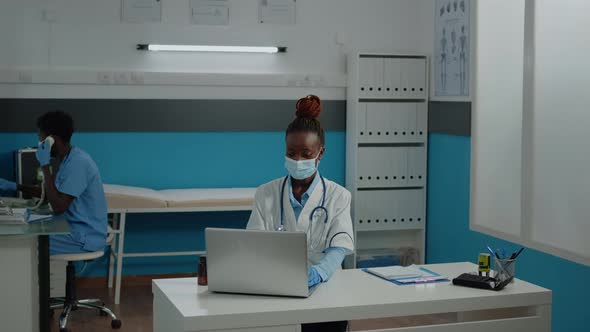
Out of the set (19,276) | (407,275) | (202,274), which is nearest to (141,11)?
(19,276)

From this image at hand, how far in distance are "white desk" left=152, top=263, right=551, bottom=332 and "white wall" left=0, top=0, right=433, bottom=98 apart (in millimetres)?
3069

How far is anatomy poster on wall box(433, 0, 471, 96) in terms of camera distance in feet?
17.8

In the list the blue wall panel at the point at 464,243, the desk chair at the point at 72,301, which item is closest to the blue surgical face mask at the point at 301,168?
the blue wall panel at the point at 464,243

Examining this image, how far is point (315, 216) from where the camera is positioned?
10.4ft

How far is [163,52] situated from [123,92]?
0.41m

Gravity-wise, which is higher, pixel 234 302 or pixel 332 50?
pixel 332 50

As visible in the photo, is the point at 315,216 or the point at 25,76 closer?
the point at 315,216

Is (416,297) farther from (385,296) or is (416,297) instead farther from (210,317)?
(210,317)

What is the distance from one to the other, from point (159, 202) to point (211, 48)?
1.30 m

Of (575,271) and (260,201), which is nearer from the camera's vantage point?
(260,201)

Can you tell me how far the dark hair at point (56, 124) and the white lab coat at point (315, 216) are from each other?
1992mm

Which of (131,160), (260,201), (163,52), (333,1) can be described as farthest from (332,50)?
(260,201)

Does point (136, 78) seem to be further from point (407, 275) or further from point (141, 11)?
point (407, 275)

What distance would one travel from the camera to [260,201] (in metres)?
3.21
